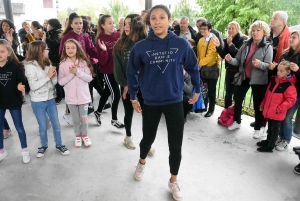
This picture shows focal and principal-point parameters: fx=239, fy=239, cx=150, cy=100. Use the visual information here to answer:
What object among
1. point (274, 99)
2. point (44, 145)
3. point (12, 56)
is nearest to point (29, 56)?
point (12, 56)

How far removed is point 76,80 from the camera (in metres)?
2.85

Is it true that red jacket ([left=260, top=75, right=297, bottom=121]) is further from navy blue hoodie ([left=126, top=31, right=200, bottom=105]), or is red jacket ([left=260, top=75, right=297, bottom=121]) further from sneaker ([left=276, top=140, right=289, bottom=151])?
navy blue hoodie ([left=126, top=31, right=200, bottom=105])

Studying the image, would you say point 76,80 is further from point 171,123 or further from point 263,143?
point 263,143

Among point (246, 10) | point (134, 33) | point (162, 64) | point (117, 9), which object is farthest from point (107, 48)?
point (246, 10)

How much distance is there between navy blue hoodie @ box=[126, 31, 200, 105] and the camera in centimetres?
181

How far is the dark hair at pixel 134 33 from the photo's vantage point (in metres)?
2.50

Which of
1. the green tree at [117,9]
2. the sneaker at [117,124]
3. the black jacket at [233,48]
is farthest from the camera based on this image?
the green tree at [117,9]

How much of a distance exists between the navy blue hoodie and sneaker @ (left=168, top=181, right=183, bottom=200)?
0.79 metres

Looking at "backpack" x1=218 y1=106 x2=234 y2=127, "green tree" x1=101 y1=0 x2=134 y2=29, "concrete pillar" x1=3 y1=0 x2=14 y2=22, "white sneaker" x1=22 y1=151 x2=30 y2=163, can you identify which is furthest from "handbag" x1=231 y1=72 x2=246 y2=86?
"green tree" x1=101 y1=0 x2=134 y2=29

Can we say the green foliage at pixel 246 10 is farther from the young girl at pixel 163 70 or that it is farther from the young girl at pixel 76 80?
the young girl at pixel 163 70

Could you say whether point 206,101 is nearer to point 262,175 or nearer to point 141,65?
point 262,175

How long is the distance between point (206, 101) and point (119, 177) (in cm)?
238

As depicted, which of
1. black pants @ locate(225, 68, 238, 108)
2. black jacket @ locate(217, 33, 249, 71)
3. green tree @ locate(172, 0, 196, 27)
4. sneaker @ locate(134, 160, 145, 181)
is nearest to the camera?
sneaker @ locate(134, 160, 145, 181)

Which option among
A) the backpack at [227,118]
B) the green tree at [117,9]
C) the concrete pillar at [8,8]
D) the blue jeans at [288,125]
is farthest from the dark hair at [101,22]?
the green tree at [117,9]
